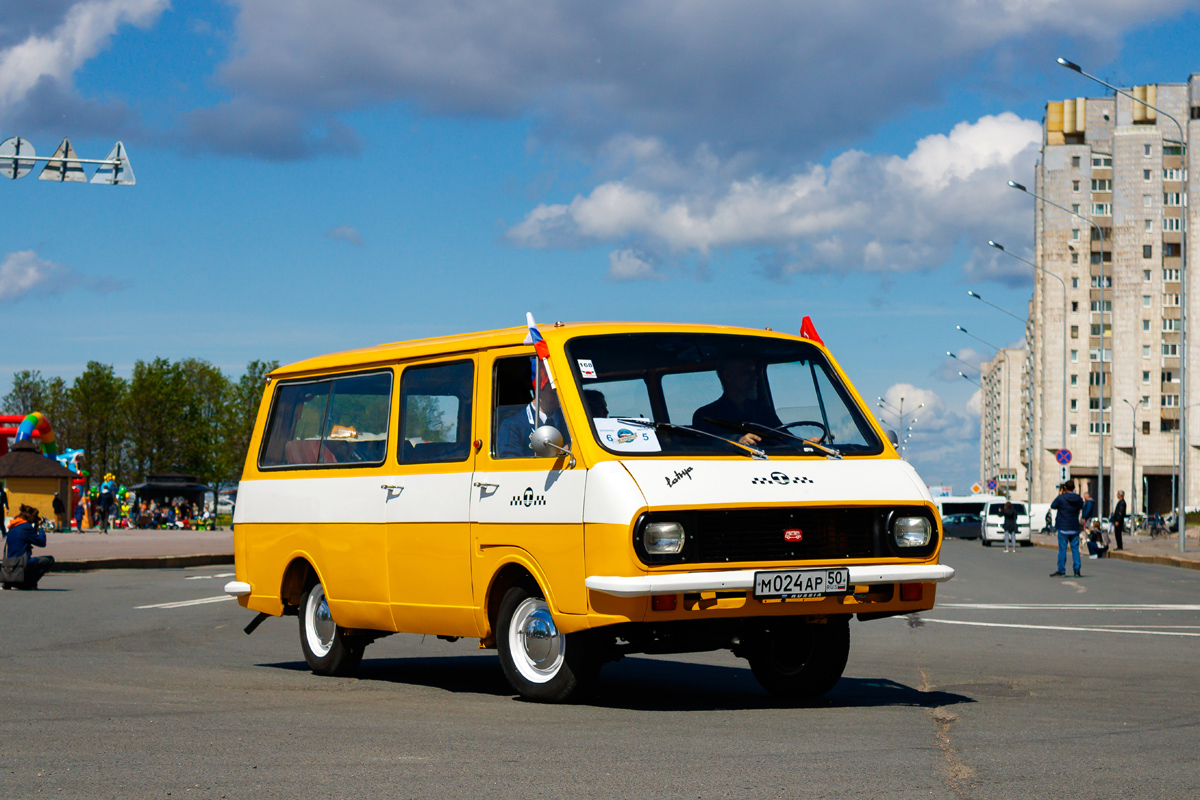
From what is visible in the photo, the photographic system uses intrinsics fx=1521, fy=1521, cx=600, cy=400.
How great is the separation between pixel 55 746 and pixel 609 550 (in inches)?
114

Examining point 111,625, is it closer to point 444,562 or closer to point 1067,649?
point 444,562

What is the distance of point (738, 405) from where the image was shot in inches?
363

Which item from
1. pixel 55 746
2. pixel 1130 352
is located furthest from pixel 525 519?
pixel 1130 352

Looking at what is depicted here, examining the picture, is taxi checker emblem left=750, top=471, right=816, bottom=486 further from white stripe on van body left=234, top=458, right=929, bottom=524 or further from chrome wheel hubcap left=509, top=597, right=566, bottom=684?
chrome wheel hubcap left=509, top=597, right=566, bottom=684

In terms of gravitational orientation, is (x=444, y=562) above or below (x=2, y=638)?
above

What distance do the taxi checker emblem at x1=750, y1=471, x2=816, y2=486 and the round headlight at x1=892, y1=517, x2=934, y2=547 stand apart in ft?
2.02

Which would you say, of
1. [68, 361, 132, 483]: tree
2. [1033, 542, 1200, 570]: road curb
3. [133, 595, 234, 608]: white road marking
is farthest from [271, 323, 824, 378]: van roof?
[68, 361, 132, 483]: tree

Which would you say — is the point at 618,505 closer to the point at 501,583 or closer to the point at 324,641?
the point at 501,583

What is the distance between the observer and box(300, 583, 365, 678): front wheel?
35.7 feet

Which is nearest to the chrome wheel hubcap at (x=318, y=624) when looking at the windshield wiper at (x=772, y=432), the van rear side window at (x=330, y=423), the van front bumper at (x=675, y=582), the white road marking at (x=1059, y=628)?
the van rear side window at (x=330, y=423)

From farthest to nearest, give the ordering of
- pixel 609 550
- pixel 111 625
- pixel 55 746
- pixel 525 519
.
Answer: pixel 111 625, pixel 525 519, pixel 609 550, pixel 55 746

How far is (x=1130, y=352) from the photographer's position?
115625 millimetres

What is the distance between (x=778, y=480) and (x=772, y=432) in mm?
619

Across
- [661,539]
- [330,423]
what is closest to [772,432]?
[661,539]
